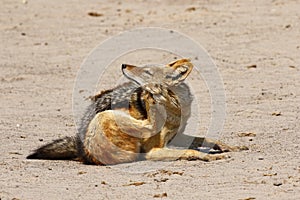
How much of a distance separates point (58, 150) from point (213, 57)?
13.3 ft

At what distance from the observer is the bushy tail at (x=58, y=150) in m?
6.52

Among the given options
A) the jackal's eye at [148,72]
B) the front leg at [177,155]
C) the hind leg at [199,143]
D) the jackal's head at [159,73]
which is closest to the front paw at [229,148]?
the hind leg at [199,143]

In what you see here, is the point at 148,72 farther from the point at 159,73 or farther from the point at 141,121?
the point at 141,121

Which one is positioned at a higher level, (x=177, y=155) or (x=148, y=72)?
(x=148, y=72)

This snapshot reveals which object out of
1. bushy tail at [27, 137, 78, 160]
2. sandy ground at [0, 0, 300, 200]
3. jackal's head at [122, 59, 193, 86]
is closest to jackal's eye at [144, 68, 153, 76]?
jackal's head at [122, 59, 193, 86]

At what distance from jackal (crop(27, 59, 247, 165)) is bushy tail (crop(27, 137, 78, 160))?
99 mm

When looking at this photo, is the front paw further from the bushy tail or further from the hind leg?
the bushy tail

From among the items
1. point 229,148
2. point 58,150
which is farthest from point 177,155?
point 58,150

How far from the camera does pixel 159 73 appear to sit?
629 cm

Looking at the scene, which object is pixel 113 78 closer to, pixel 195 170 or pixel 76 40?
pixel 76 40

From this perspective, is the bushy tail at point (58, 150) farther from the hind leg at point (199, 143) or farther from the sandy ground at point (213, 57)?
the hind leg at point (199, 143)

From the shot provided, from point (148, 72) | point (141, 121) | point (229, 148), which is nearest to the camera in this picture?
point (141, 121)

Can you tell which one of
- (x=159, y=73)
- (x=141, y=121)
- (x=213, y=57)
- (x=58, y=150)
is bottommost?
(x=58, y=150)

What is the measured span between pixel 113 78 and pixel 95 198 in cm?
433
